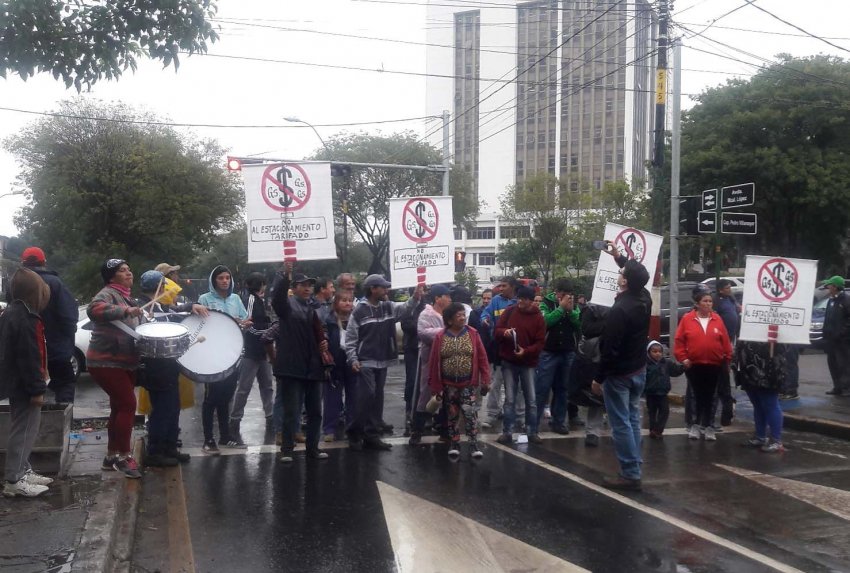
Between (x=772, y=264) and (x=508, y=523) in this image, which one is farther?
(x=772, y=264)

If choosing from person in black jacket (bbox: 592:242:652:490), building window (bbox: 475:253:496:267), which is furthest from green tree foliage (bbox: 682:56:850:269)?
building window (bbox: 475:253:496:267)

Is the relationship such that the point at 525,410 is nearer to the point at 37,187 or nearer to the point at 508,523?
the point at 508,523

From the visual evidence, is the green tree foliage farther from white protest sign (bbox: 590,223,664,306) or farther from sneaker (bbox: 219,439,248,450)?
sneaker (bbox: 219,439,248,450)

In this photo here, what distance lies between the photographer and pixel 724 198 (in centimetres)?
1291

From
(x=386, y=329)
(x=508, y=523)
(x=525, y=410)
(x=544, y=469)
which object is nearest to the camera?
(x=508, y=523)

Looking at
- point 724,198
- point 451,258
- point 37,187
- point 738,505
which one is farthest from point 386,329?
point 37,187

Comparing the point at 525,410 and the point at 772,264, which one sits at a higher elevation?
the point at 772,264

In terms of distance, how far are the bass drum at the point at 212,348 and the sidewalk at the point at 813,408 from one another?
7.22 m

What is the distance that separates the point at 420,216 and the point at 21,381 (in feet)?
14.5

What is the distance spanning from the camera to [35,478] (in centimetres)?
641

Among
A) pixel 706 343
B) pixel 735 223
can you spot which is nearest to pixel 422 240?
pixel 706 343

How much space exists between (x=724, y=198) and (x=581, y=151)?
84308 mm

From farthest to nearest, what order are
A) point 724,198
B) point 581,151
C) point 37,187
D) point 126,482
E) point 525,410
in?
1. point 581,151
2. point 37,187
3. point 724,198
4. point 525,410
5. point 126,482

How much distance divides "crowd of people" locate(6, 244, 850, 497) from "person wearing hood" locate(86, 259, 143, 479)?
1cm
